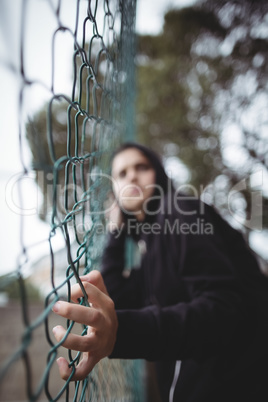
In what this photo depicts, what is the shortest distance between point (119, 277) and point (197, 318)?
0.58m

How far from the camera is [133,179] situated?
1.04 meters

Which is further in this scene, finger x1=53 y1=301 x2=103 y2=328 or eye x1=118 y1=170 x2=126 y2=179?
eye x1=118 y1=170 x2=126 y2=179

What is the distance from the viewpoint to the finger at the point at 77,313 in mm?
310

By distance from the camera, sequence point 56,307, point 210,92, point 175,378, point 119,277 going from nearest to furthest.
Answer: point 56,307 → point 175,378 → point 119,277 → point 210,92

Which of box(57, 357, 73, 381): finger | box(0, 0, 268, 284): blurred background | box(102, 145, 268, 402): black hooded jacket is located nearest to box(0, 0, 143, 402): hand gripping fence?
box(57, 357, 73, 381): finger

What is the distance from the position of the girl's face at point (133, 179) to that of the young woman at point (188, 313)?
0.02 m

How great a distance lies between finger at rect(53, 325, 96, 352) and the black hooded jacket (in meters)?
0.08

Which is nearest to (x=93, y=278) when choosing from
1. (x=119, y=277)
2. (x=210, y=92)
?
(x=119, y=277)

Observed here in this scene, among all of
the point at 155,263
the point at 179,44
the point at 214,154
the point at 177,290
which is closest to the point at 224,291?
the point at 177,290

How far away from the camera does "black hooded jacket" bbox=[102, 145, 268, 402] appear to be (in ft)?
1.52

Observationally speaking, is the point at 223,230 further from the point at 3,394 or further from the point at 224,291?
the point at 3,394

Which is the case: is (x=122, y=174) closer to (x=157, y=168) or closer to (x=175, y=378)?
(x=157, y=168)

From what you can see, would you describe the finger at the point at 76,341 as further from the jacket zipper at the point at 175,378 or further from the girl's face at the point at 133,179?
the girl's face at the point at 133,179

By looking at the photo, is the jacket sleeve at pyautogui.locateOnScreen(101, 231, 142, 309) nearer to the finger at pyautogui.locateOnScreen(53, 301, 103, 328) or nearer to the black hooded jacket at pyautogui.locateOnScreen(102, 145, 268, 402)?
the black hooded jacket at pyautogui.locateOnScreen(102, 145, 268, 402)
